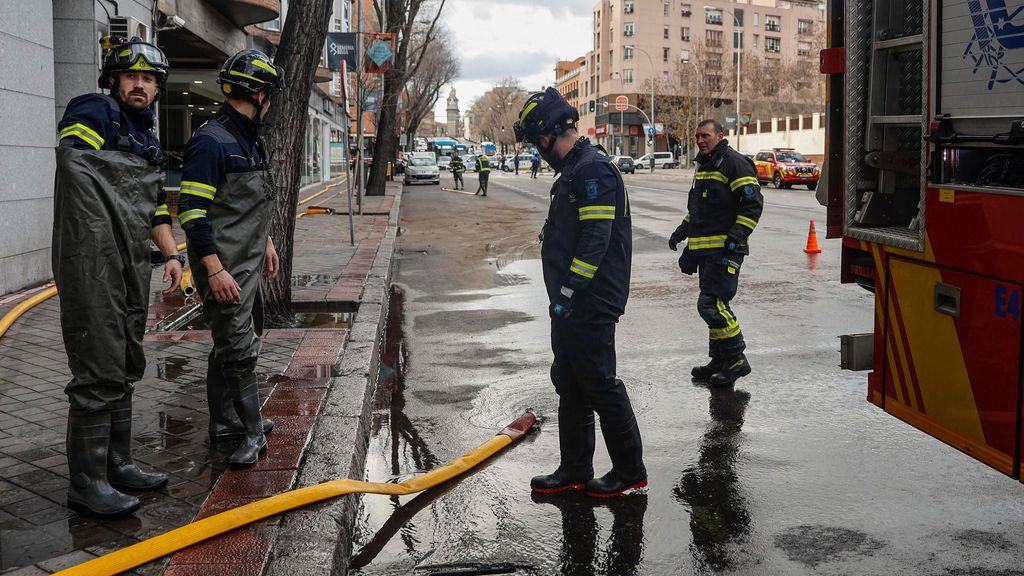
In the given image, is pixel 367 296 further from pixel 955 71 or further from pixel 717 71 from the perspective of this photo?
pixel 717 71

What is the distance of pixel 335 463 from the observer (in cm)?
462

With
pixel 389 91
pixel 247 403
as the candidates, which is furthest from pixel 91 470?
pixel 389 91

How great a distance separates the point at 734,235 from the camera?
6668mm

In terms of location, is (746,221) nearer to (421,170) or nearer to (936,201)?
(936,201)

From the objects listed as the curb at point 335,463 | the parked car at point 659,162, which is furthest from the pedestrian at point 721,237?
the parked car at point 659,162

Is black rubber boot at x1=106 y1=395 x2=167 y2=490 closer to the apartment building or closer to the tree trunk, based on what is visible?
the tree trunk

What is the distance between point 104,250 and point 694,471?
3081 millimetres

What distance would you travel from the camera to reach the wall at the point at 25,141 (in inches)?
363

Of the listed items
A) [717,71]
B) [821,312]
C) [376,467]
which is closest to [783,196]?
[821,312]

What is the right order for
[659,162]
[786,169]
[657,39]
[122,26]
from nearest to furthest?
[122,26]
[786,169]
[659,162]
[657,39]

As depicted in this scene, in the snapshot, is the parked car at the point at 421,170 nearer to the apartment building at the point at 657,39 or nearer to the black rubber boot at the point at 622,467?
the black rubber boot at the point at 622,467

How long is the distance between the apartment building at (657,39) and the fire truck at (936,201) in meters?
99.2

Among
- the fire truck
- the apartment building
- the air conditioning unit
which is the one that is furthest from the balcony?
the apartment building

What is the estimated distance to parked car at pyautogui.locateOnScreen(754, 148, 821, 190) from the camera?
38.1 meters
